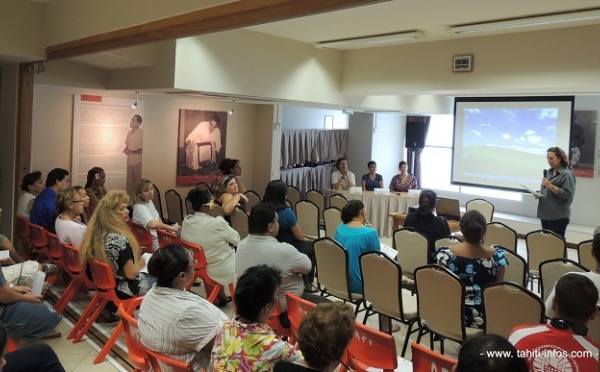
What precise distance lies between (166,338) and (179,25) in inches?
88.0

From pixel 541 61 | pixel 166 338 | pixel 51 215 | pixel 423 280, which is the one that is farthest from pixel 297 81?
pixel 166 338

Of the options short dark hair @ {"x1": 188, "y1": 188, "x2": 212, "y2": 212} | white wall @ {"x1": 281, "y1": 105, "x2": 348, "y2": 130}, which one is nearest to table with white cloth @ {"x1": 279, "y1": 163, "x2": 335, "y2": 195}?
white wall @ {"x1": 281, "y1": 105, "x2": 348, "y2": 130}

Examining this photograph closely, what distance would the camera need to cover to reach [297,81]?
300 inches

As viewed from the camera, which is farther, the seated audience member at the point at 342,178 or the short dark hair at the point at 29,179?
the seated audience member at the point at 342,178

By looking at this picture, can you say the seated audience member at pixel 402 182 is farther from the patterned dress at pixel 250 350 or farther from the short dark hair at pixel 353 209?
the patterned dress at pixel 250 350

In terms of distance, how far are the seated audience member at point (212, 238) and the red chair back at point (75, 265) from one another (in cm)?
96

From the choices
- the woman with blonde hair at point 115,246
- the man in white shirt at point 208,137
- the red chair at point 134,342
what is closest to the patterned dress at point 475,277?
the red chair at point 134,342

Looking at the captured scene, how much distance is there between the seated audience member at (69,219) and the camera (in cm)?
464

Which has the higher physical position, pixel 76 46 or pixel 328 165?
pixel 76 46

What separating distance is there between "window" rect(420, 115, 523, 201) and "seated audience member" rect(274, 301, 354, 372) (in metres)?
11.7

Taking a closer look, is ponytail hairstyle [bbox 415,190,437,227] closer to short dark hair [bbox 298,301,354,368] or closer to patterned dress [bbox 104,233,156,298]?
patterned dress [bbox 104,233,156,298]

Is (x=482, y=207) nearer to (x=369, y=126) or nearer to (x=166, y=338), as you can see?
(x=369, y=126)

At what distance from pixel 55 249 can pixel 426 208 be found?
3831 mm

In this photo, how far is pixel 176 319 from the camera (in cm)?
257
